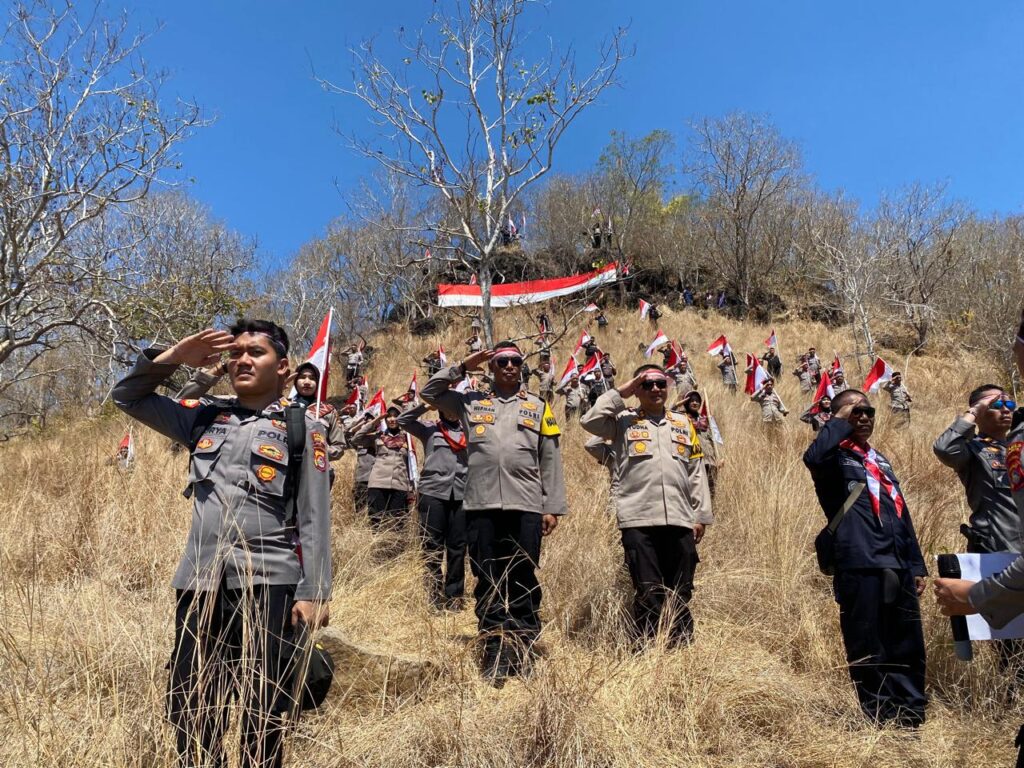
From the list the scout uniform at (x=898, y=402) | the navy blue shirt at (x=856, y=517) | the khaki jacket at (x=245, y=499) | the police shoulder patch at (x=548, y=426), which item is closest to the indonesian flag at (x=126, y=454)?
the police shoulder patch at (x=548, y=426)

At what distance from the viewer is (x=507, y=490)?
3.77m

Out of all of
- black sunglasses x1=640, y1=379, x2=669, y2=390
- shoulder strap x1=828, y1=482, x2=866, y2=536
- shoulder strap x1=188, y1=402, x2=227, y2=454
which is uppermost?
black sunglasses x1=640, y1=379, x2=669, y2=390

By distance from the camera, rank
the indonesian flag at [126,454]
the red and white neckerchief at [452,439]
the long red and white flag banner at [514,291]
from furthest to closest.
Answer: the long red and white flag banner at [514,291] → the indonesian flag at [126,454] → the red and white neckerchief at [452,439]

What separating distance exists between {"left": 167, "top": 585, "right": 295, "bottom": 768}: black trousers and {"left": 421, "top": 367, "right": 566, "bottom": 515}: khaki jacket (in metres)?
1.66

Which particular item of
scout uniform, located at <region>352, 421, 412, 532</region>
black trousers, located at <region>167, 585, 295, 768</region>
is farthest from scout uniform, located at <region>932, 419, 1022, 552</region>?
scout uniform, located at <region>352, 421, 412, 532</region>

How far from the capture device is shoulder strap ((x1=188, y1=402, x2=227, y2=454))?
2445 millimetres

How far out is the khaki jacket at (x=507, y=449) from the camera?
3799mm

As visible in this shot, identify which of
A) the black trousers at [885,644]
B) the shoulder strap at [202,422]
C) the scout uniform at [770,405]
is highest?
the scout uniform at [770,405]

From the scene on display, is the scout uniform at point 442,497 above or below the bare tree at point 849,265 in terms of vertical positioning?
below

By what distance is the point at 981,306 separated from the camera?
57.4ft

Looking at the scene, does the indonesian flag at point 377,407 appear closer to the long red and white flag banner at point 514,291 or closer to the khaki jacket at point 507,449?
the khaki jacket at point 507,449

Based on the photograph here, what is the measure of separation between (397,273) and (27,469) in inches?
984

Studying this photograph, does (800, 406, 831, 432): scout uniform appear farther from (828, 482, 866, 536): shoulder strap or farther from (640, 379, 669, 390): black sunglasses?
(828, 482, 866, 536): shoulder strap

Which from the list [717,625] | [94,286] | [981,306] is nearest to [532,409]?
[717,625]
